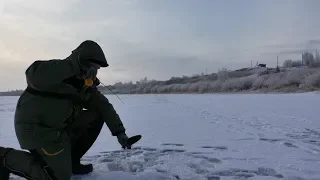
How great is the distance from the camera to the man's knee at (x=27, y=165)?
7.28 ft

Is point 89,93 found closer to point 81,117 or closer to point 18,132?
point 81,117

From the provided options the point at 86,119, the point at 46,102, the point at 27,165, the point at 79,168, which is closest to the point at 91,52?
the point at 46,102

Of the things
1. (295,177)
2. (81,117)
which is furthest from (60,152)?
(295,177)

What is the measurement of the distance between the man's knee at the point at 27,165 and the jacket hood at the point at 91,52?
30.7 inches

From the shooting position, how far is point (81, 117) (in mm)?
2732

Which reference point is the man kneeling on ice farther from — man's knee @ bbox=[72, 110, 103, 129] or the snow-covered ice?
the snow-covered ice

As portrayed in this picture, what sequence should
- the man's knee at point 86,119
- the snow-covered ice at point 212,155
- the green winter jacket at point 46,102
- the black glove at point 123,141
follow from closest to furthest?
the green winter jacket at point 46,102, the black glove at point 123,141, the man's knee at point 86,119, the snow-covered ice at point 212,155

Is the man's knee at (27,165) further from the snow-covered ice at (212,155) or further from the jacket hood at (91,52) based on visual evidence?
the jacket hood at (91,52)

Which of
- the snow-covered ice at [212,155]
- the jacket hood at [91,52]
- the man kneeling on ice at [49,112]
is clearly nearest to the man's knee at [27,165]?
the man kneeling on ice at [49,112]

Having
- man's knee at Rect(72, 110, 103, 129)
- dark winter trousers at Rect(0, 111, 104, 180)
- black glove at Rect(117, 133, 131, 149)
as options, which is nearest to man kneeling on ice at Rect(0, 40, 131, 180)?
dark winter trousers at Rect(0, 111, 104, 180)

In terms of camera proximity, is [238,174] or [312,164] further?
[312,164]

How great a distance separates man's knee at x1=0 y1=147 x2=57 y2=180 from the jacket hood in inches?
30.7

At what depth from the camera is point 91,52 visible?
2230 mm

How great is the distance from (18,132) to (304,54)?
3366 inches
